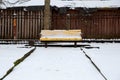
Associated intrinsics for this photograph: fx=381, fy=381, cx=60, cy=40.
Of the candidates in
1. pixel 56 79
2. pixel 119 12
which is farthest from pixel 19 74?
pixel 119 12

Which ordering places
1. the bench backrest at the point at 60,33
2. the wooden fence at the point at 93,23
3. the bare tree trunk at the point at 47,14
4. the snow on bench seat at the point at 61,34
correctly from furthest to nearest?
the wooden fence at the point at 93,23 < the bare tree trunk at the point at 47,14 < the bench backrest at the point at 60,33 < the snow on bench seat at the point at 61,34

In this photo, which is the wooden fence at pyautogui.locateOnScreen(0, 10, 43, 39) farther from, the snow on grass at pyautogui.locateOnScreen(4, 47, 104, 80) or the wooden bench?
the snow on grass at pyautogui.locateOnScreen(4, 47, 104, 80)

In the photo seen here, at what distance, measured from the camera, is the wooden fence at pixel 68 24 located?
2723 cm

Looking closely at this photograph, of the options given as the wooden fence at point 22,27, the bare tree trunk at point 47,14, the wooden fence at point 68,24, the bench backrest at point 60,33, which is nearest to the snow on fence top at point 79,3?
the wooden fence at point 68,24

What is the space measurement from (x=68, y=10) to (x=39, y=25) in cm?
261

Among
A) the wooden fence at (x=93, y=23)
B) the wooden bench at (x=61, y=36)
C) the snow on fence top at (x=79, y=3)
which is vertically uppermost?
the snow on fence top at (x=79, y=3)

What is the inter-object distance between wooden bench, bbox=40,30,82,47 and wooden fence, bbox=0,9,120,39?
7.86 metres

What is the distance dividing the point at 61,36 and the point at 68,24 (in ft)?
29.5

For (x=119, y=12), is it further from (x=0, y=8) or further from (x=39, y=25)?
(x=0, y=8)

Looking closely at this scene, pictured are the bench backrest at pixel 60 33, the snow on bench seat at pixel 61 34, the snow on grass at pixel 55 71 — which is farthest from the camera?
the bench backrest at pixel 60 33

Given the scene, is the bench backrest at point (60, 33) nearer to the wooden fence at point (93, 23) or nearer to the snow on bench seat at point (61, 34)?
the snow on bench seat at point (61, 34)

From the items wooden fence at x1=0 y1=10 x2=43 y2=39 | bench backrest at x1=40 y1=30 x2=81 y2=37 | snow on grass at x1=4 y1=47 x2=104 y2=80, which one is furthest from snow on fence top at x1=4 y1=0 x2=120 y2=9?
snow on grass at x1=4 y1=47 x2=104 y2=80

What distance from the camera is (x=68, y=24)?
27906mm

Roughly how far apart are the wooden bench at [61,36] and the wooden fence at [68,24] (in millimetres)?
7863
